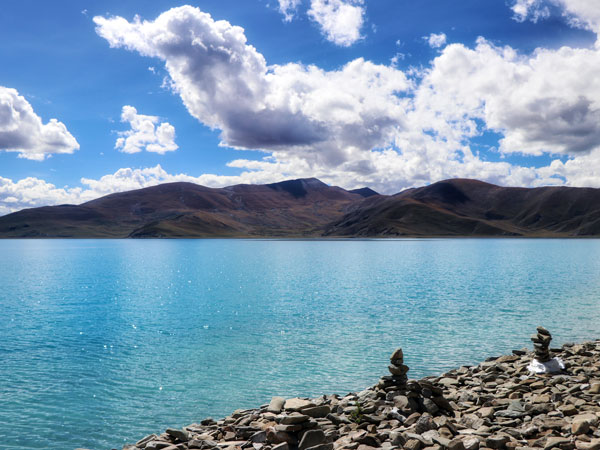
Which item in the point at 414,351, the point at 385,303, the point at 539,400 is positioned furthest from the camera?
the point at 385,303

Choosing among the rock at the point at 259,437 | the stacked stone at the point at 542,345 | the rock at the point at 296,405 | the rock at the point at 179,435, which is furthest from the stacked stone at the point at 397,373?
the stacked stone at the point at 542,345

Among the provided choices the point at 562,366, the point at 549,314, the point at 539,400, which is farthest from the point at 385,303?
the point at 539,400

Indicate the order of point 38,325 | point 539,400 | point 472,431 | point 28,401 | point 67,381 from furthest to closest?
point 38,325, point 67,381, point 28,401, point 539,400, point 472,431

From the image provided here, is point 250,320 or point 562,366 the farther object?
point 250,320

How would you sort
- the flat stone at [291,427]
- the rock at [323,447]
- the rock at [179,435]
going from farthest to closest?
the rock at [179,435] < the flat stone at [291,427] < the rock at [323,447]

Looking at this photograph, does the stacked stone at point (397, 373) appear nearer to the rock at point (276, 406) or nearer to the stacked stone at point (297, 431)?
the rock at point (276, 406)

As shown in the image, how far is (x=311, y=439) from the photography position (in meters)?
12.1

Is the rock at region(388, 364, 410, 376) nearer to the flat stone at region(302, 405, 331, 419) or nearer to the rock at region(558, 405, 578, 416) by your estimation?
the flat stone at region(302, 405, 331, 419)

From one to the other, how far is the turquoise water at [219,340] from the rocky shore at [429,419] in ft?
11.9

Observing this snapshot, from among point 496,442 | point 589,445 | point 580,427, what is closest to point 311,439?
point 496,442

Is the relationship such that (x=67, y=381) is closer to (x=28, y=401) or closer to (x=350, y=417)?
(x=28, y=401)

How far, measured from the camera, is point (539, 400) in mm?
16688

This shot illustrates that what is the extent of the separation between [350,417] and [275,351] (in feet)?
43.8

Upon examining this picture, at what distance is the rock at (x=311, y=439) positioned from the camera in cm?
1207
